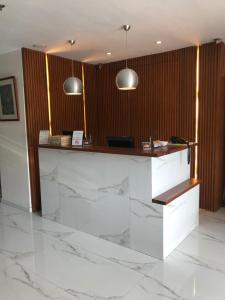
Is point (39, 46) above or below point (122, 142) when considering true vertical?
above

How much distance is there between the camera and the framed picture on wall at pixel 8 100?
4.03 meters

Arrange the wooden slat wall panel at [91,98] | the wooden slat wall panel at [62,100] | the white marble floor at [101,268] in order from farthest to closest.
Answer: the wooden slat wall panel at [91,98], the wooden slat wall panel at [62,100], the white marble floor at [101,268]

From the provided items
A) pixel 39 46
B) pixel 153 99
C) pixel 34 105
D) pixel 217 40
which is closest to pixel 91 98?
pixel 153 99

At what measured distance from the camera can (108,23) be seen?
2994 millimetres

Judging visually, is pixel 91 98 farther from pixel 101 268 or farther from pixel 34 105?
pixel 101 268

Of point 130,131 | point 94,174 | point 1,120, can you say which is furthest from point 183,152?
point 1,120

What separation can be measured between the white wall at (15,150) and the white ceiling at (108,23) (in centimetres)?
26

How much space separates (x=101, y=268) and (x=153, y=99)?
9.98 feet

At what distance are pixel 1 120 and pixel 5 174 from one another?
0.96 m

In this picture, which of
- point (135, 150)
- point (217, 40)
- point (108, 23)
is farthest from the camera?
point (217, 40)

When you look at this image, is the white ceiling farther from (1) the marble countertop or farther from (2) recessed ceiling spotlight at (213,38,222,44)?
(1) the marble countertop

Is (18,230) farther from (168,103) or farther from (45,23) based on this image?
(168,103)

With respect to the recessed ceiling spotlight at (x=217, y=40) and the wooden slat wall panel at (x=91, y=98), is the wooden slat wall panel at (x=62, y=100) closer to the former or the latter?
the wooden slat wall panel at (x=91, y=98)

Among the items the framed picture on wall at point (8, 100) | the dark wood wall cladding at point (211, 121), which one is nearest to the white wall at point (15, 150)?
the framed picture on wall at point (8, 100)
